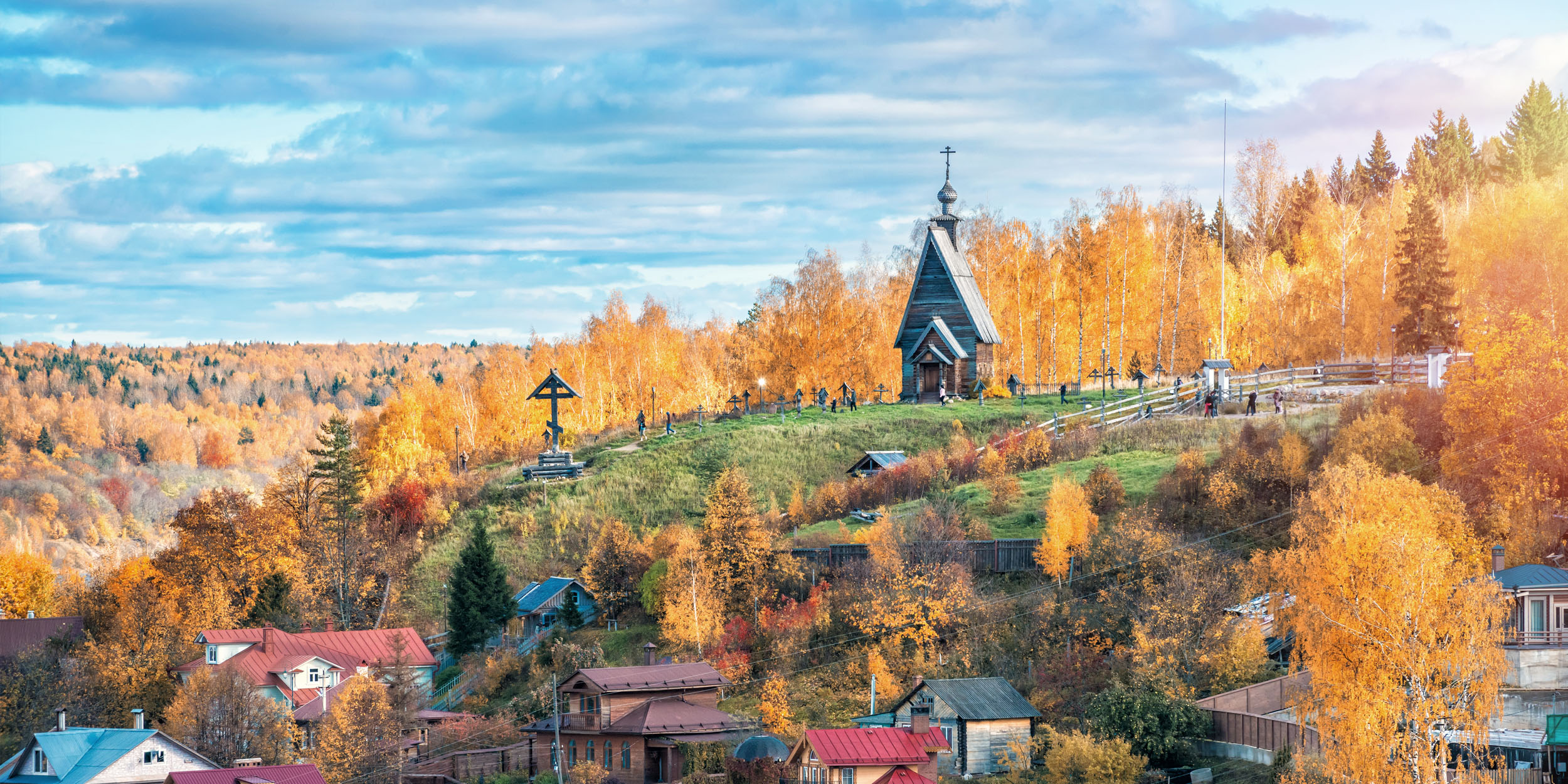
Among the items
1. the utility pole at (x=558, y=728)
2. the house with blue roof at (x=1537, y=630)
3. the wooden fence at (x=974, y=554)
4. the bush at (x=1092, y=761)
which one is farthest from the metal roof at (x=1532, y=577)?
the utility pole at (x=558, y=728)

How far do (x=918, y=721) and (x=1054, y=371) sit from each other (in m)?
49.6

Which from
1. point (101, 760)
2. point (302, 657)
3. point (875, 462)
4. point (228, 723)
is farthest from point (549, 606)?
point (101, 760)

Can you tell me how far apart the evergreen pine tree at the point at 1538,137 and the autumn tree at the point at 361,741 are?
246 feet

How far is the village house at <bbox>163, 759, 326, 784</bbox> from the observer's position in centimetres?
4591

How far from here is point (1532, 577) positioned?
4106 centimetres

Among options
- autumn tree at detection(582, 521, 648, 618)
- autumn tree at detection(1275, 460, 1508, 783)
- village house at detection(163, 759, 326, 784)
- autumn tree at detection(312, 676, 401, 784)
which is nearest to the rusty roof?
autumn tree at detection(312, 676, 401, 784)

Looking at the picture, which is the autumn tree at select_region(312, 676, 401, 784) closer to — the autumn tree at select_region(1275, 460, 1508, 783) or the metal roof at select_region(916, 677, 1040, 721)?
the metal roof at select_region(916, 677, 1040, 721)

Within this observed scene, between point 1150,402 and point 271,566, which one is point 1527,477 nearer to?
point 1150,402

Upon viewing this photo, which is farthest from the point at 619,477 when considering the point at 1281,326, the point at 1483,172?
the point at 1483,172

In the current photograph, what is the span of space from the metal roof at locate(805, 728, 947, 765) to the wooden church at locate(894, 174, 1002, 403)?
1535 inches

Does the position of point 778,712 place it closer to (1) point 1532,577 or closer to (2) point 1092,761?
(2) point 1092,761

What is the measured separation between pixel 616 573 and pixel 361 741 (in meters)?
13.9

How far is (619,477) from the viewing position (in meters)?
74.0

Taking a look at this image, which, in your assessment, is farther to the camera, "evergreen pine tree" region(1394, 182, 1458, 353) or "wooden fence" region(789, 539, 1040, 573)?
"evergreen pine tree" region(1394, 182, 1458, 353)
